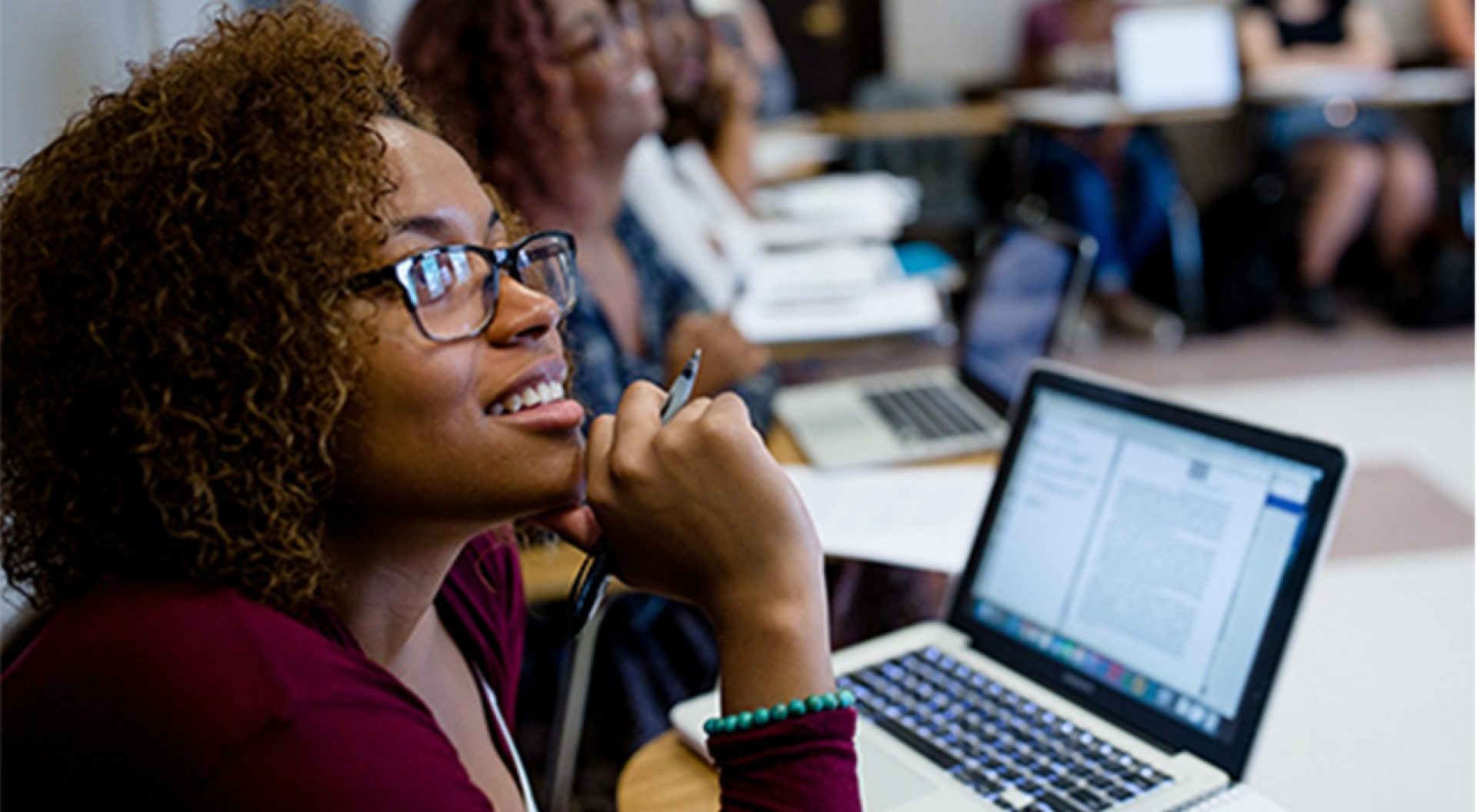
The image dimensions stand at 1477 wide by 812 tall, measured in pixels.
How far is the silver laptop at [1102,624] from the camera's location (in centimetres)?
96

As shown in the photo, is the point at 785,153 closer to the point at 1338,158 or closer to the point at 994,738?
the point at 1338,158

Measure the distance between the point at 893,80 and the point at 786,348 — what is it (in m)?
4.27

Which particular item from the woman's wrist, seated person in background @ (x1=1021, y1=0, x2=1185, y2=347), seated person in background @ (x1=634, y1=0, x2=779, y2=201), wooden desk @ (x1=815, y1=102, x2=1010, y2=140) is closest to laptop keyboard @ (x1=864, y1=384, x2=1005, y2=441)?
the woman's wrist

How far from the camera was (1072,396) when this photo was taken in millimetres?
1168

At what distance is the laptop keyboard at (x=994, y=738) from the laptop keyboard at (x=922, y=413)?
0.75 meters

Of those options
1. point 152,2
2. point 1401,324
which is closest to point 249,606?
point 152,2

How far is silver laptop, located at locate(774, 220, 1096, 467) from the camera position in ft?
6.08

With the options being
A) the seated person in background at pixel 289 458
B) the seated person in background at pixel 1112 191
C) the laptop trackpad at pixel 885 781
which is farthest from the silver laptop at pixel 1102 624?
the seated person in background at pixel 1112 191

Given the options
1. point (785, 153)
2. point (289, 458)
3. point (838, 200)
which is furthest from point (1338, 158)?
point (289, 458)

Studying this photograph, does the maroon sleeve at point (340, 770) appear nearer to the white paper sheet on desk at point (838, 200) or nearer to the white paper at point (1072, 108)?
the white paper sheet on desk at point (838, 200)

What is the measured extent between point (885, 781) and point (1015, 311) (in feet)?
3.92

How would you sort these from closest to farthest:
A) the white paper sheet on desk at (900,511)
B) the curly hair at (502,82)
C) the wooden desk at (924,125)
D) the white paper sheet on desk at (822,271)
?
1. the white paper sheet on desk at (900,511)
2. the curly hair at (502,82)
3. the white paper sheet on desk at (822,271)
4. the wooden desk at (924,125)

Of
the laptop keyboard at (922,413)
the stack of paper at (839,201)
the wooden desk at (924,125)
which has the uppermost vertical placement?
the wooden desk at (924,125)

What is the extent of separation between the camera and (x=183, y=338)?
2.31 ft
